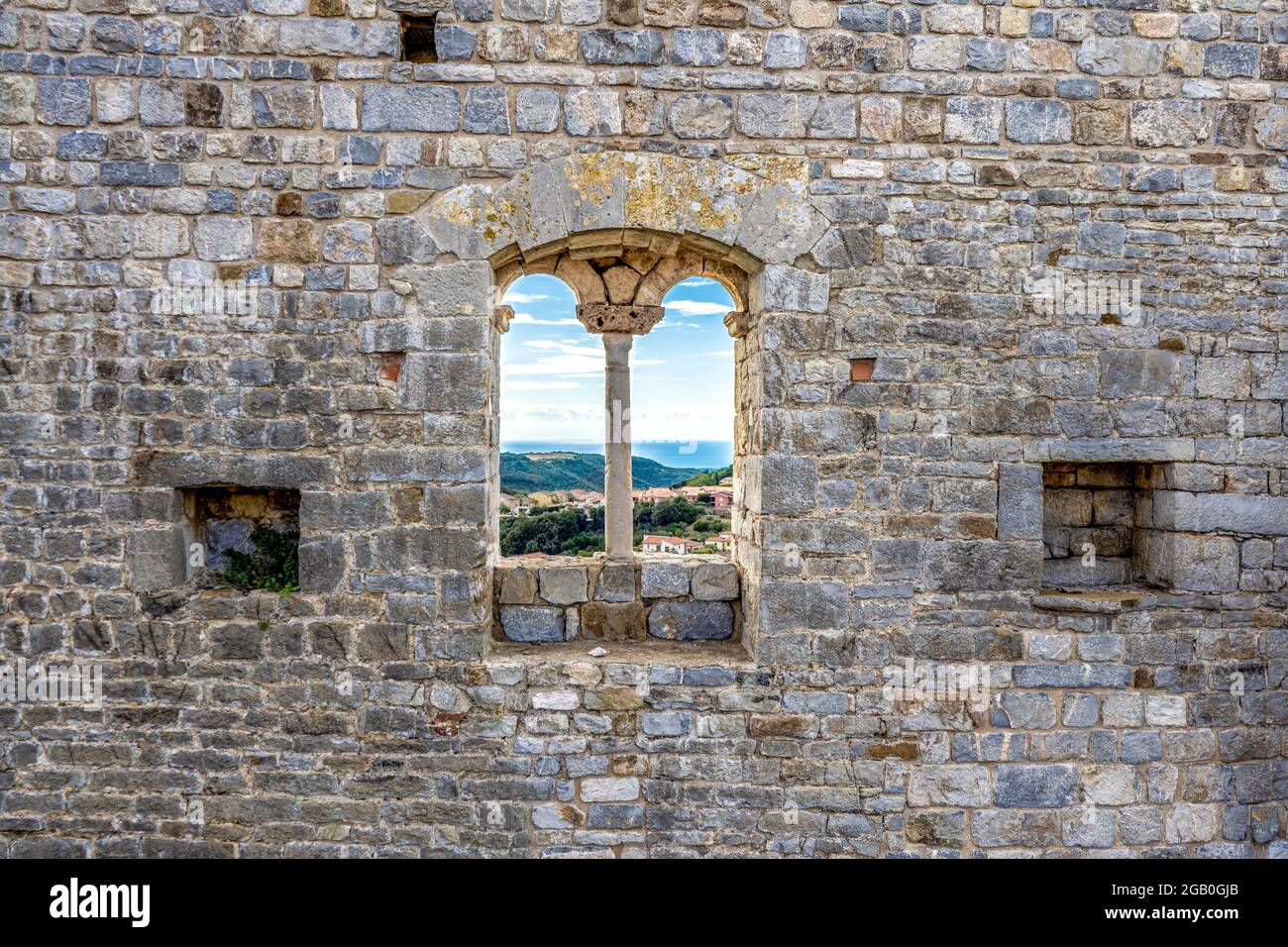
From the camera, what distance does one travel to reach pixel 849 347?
→ 11.3ft

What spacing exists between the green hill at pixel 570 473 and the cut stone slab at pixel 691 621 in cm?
78

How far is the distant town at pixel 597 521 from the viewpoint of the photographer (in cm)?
414

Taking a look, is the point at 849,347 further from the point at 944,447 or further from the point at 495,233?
the point at 495,233

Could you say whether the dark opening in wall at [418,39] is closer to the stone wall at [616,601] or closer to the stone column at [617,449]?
the stone column at [617,449]

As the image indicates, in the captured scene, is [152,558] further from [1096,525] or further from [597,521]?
[1096,525]

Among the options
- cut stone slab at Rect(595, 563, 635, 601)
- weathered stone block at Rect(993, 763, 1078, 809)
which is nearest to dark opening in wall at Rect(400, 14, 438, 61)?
cut stone slab at Rect(595, 563, 635, 601)

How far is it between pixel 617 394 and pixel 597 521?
3.38 feet

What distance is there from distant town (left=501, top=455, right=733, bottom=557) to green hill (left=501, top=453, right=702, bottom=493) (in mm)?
78

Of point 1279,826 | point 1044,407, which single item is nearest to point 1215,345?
→ point 1044,407

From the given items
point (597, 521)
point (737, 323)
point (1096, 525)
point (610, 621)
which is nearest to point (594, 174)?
point (737, 323)

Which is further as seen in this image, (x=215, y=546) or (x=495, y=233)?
(x=215, y=546)

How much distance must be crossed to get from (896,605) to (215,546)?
3652 millimetres

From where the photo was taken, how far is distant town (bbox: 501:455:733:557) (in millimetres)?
4141

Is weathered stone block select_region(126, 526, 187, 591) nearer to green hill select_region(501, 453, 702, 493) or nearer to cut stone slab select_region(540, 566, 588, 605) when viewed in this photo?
green hill select_region(501, 453, 702, 493)
